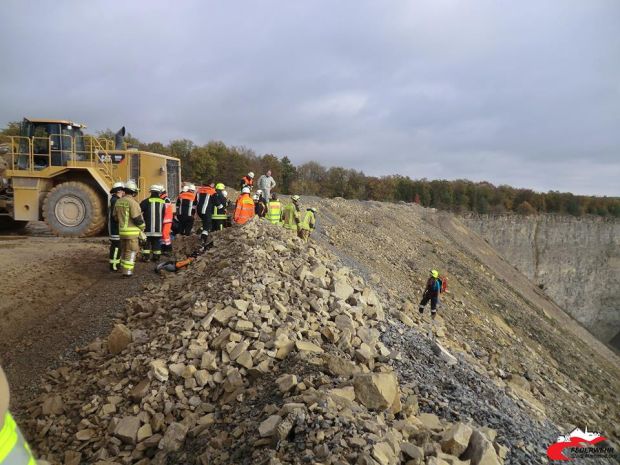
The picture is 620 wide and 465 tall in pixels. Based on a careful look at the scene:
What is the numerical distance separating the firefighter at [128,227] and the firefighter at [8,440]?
565 centimetres

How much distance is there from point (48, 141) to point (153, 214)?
446 cm

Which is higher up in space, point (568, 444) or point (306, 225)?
point (306, 225)

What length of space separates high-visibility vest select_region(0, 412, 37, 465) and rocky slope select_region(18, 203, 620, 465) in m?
1.54

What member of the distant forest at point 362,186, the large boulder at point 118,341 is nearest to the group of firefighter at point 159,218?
the large boulder at point 118,341

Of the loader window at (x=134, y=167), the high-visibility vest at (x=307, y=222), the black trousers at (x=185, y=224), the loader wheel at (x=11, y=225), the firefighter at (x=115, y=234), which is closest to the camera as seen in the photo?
the firefighter at (x=115, y=234)

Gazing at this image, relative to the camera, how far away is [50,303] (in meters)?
6.07

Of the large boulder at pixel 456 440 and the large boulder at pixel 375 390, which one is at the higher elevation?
the large boulder at pixel 375 390

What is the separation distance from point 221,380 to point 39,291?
4.27 meters

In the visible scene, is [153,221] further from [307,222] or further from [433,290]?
[433,290]

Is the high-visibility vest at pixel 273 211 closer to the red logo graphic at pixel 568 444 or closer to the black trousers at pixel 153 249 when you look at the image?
the black trousers at pixel 153 249

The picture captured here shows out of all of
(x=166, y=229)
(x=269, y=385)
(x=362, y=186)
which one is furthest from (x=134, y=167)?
(x=362, y=186)

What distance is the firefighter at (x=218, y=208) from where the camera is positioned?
9000 millimetres

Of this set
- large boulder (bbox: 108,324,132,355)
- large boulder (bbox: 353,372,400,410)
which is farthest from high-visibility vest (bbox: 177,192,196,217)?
large boulder (bbox: 353,372,400,410)

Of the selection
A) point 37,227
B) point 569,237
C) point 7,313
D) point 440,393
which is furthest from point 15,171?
point 569,237
